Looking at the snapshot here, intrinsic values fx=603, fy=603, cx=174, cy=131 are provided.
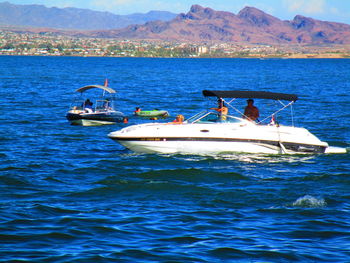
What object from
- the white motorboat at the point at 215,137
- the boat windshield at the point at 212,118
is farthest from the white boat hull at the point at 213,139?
the boat windshield at the point at 212,118

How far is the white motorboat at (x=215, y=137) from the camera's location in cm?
2250

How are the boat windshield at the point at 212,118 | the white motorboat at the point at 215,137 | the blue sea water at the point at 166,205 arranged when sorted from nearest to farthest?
the blue sea water at the point at 166,205 < the white motorboat at the point at 215,137 < the boat windshield at the point at 212,118

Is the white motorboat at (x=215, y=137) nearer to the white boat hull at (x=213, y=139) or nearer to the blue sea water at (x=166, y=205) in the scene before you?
the white boat hull at (x=213, y=139)

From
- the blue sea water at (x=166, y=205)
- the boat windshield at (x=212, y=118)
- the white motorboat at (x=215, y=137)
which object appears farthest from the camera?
the boat windshield at (x=212, y=118)

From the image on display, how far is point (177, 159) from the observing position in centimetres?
2238

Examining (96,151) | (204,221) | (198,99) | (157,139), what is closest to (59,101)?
(198,99)

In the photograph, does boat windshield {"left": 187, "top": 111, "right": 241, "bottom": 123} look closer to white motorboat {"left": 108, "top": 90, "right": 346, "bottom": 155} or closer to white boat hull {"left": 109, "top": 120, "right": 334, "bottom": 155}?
white motorboat {"left": 108, "top": 90, "right": 346, "bottom": 155}

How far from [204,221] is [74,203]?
12.1 feet

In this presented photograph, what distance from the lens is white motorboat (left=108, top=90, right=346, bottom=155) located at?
2250cm

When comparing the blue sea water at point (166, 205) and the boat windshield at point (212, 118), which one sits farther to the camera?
the boat windshield at point (212, 118)

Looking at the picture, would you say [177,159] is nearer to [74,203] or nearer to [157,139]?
[157,139]

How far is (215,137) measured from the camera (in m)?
22.5

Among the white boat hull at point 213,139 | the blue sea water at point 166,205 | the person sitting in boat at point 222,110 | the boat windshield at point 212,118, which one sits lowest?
the blue sea water at point 166,205

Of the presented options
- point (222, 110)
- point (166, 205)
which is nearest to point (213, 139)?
point (222, 110)
